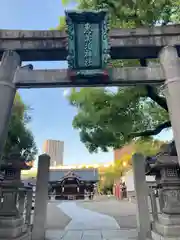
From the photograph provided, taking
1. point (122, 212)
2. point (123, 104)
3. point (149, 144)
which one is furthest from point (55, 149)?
point (123, 104)

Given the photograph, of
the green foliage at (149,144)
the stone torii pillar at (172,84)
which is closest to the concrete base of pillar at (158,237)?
the stone torii pillar at (172,84)

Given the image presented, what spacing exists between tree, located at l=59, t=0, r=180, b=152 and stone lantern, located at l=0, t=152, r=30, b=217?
3733 mm

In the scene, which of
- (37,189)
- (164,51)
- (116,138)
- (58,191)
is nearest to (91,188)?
(58,191)

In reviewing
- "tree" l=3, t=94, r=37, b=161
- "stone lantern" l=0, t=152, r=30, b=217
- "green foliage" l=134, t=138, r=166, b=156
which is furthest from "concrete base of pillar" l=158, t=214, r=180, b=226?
"tree" l=3, t=94, r=37, b=161

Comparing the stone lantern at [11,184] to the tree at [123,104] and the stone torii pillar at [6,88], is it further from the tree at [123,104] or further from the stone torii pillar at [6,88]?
the tree at [123,104]

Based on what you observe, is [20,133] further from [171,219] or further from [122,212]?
[171,219]

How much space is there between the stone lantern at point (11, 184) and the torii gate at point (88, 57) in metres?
1.97

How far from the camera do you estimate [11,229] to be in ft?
17.7

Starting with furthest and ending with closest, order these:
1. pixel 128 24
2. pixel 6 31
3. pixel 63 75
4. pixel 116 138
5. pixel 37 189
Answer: pixel 116 138 < pixel 128 24 < pixel 37 189 < pixel 6 31 < pixel 63 75

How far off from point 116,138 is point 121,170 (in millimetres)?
28649

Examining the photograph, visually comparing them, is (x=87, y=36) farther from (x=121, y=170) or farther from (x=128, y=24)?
(x=121, y=170)

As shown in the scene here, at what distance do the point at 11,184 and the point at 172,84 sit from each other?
14.8 ft

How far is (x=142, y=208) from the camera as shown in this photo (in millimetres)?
6203

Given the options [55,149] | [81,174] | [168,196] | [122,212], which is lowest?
[122,212]
